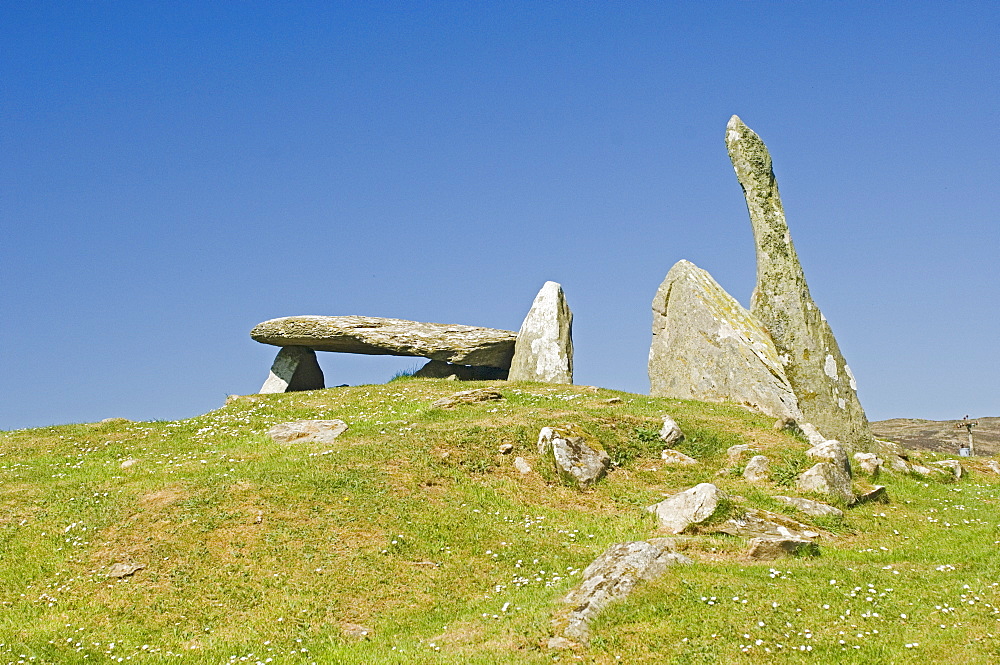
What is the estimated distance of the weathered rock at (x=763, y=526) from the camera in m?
18.8

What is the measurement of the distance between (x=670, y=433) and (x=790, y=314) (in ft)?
24.7

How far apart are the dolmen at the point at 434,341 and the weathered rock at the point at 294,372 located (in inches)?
1.6

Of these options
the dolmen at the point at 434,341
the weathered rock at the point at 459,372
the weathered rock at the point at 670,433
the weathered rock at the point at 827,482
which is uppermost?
the dolmen at the point at 434,341

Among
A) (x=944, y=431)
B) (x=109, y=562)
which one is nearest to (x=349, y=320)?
(x=109, y=562)

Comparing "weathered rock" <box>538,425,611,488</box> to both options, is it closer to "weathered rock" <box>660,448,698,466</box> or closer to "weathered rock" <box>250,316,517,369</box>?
"weathered rock" <box>660,448,698,466</box>

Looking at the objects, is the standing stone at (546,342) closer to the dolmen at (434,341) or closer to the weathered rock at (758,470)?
the dolmen at (434,341)

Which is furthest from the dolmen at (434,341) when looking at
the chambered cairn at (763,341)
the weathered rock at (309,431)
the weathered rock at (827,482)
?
the weathered rock at (827,482)

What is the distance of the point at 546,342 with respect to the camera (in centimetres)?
3828

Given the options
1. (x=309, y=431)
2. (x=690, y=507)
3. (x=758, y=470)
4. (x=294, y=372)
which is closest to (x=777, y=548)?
(x=690, y=507)

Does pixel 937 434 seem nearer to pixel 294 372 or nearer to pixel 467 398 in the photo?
pixel 467 398

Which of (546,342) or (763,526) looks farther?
(546,342)

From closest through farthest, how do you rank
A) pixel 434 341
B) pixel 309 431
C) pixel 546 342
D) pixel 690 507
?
pixel 690 507, pixel 309 431, pixel 546 342, pixel 434 341

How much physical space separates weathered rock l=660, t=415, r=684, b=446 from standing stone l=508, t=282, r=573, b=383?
35.8ft

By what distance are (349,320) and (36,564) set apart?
21.7 meters
